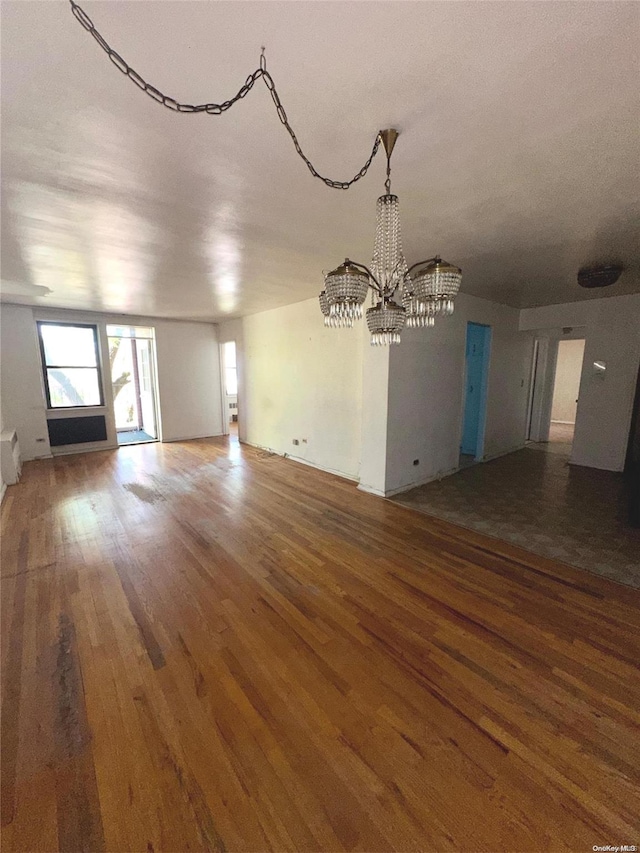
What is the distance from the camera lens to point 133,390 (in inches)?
336

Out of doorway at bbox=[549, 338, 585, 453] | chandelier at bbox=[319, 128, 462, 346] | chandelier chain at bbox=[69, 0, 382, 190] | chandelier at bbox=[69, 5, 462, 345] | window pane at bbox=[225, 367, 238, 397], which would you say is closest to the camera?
chandelier chain at bbox=[69, 0, 382, 190]

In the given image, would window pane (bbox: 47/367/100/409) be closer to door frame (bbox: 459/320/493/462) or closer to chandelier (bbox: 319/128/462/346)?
chandelier (bbox: 319/128/462/346)

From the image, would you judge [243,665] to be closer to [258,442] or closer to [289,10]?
[289,10]

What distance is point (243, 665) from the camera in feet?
5.74

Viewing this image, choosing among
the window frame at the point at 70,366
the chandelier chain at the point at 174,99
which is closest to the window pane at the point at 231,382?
the window frame at the point at 70,366

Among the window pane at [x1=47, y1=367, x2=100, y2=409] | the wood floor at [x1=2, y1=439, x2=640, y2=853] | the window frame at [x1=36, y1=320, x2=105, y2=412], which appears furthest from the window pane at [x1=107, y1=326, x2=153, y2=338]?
the wood floor at [x1=2, y1=439, x2=640, y2=853]

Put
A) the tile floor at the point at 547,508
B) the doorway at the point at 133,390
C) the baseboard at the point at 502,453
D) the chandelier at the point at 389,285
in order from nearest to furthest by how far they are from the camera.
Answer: the chandelier at the point at 389,285, the tile floor at the point at 547,508, the baseboard at the point at 502,453, the doorway at the point at 133,390

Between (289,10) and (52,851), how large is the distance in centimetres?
263

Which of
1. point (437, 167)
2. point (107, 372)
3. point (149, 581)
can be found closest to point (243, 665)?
point (149, 581)

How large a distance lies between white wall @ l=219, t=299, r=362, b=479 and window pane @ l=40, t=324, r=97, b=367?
2621mm

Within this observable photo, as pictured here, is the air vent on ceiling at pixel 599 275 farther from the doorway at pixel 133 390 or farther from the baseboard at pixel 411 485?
the doorway at pixel 133 390

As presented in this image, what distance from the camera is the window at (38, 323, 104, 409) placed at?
19.4 ft

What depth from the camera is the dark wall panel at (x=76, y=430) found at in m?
6.02

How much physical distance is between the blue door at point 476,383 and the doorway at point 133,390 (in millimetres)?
6268
